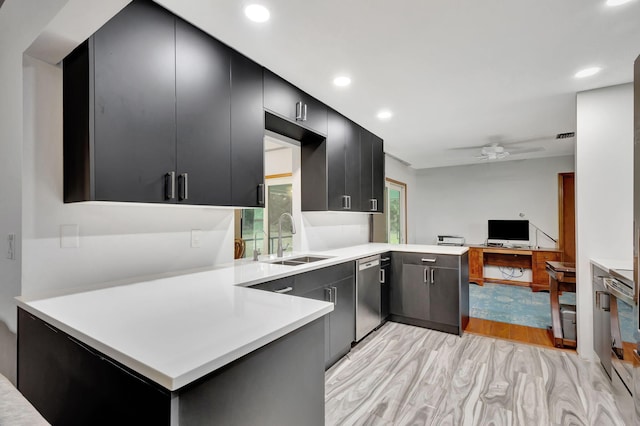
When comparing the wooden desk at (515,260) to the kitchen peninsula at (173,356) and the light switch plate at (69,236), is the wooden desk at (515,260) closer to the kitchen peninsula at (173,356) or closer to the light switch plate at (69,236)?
the kitchen peninsula at (173,356)

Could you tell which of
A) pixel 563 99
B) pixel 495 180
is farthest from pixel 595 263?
pixel 495 180

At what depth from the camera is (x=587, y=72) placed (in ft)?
7.88

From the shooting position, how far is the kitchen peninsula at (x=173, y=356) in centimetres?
77

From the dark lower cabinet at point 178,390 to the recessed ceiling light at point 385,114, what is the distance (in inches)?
105

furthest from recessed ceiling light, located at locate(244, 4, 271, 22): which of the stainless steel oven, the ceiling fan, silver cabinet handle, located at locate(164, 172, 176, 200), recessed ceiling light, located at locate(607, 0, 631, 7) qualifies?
the ceiling fan

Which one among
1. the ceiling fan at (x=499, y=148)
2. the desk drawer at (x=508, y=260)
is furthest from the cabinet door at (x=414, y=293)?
the desk drawer at (x=508, y=260)

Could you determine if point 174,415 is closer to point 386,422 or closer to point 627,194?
point 386,422

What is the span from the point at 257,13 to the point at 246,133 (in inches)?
28.3

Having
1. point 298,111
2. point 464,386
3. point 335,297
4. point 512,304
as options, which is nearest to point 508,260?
point 512,304

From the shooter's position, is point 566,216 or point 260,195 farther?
point 566,216

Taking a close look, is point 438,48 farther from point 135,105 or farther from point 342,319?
point 342,319

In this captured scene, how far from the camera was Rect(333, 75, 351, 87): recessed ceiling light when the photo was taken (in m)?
2.50

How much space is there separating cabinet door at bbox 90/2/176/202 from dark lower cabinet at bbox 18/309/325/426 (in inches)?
26.7

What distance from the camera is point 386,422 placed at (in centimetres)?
184
